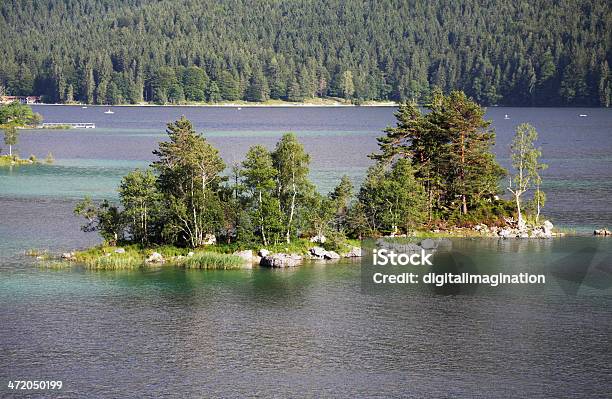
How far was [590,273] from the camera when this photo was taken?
6950cm

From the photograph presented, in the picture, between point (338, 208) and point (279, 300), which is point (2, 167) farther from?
point (279, 300)

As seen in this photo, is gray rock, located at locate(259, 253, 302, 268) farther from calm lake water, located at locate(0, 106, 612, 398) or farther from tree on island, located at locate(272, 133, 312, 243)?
tree on island, located at locate(272, 133, 312, 243)

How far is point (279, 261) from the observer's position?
71.5 m

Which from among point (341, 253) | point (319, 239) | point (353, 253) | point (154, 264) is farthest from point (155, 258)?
point (353, 253)

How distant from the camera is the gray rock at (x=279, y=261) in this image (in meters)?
71.4

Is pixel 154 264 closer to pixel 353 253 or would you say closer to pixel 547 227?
pixel 353 253

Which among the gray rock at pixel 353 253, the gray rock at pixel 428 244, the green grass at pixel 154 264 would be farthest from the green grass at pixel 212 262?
the gray rock at pixel 428 244

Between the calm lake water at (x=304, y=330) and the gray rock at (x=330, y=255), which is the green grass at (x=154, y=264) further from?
the gray rock at (x=330, y=255)

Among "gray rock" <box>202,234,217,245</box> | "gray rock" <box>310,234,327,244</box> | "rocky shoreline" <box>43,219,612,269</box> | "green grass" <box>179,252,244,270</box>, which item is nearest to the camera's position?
"green grass" <box>179,252,244,270</box>

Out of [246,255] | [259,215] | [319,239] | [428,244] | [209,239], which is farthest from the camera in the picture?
[428,244]

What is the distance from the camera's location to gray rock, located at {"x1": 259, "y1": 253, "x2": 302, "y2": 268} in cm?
7138

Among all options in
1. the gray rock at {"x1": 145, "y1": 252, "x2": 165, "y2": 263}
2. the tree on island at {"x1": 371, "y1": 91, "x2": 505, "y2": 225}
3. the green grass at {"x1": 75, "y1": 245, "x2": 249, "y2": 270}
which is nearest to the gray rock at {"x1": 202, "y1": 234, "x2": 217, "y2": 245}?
the green grass at {"x1": 75, "y1": 245, "x2": 249, "y2": 270}

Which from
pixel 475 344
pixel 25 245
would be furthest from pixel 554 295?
pixel 25 245

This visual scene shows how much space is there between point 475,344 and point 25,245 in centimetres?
4136
